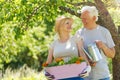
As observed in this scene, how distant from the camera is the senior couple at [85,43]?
17.7ft

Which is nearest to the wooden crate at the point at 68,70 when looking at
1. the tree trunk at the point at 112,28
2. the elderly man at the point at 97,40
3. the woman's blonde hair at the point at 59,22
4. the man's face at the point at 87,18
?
the elderly man at the point at 97,40

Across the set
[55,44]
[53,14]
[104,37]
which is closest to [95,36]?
[104,37]

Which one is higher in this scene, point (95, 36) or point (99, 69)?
point (95, 36)

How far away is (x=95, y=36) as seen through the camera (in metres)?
5.61

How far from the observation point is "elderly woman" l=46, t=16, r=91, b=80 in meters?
5.38

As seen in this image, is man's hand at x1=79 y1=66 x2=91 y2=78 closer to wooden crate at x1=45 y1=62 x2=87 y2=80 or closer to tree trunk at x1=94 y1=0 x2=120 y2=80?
wooden crate at x1=45 y1=62 x2=87 y2=80

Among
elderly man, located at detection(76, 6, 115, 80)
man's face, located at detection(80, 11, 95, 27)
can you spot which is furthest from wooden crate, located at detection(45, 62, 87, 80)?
man's face, located at detection(80, 11, 95, 27)

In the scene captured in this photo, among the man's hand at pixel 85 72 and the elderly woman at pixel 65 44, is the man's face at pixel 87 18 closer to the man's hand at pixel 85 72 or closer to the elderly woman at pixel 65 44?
the elderly woman at pixel 65 44

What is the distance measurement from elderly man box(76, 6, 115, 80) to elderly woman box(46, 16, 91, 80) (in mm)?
180

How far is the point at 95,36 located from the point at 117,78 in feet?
7.10

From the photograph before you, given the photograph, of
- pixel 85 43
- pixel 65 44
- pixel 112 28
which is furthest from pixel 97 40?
pixel 112 28

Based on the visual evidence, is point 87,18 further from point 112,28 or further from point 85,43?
point 112,28

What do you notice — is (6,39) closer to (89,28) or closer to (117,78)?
(117,78)

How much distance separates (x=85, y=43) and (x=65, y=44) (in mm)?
287
